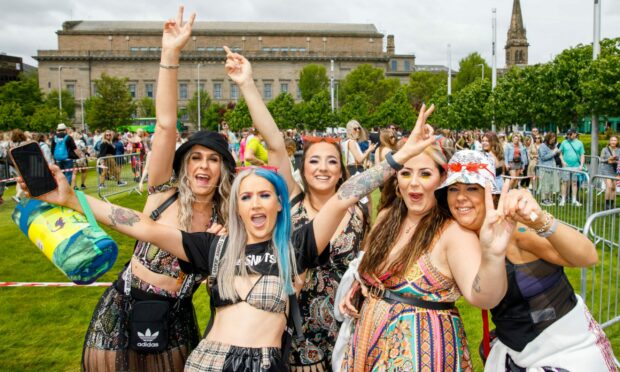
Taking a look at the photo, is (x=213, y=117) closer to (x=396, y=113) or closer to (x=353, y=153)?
(x=396, y=113)

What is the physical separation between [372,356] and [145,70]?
9545cm

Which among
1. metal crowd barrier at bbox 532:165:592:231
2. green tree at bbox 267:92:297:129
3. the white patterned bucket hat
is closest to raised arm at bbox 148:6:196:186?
the white patterned bucket hat

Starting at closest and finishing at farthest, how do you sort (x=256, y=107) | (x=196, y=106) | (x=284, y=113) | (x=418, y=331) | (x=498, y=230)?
(x=498, y=230)
(x=418, y=331)
(x=256, y=107)
(x=284, y=113)
(x=196, y=106)

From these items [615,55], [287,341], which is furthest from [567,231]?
[615,55]

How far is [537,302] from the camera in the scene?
260 centimetres

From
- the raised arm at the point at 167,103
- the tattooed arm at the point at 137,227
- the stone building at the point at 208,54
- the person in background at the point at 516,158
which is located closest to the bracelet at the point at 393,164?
the tattooed arm at the point at 137,227

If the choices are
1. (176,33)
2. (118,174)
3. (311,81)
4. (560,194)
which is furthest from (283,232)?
(311,81)

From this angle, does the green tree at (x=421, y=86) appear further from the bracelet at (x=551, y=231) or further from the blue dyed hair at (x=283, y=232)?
the bracelet at (x=551, y=231)

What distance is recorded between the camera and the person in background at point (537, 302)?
251 centimetres

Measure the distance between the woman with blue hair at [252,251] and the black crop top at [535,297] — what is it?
2.44ft

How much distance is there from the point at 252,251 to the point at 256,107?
42.1 inches

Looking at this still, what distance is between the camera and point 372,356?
283 cm

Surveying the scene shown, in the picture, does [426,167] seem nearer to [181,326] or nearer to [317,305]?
[317,305]

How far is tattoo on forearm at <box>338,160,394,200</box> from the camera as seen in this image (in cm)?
276
